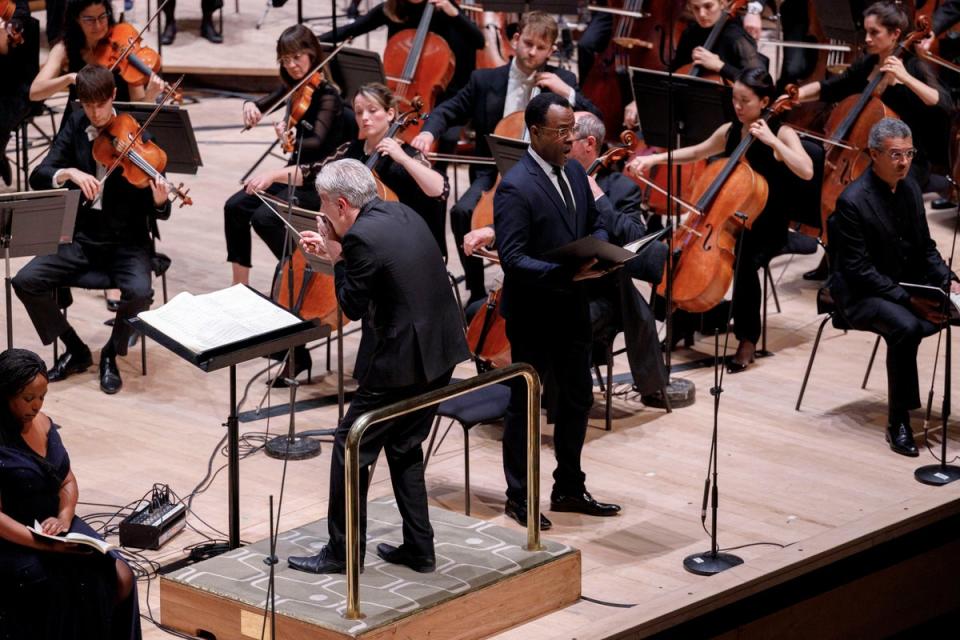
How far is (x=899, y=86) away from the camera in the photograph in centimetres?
704

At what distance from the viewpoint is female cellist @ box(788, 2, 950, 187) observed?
6.86 metres

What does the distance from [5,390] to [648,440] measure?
8.52 feet

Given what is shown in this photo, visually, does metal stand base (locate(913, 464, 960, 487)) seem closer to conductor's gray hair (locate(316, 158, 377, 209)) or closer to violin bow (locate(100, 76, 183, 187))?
conductor's gray hair (locate(316, 158, 377, 209))

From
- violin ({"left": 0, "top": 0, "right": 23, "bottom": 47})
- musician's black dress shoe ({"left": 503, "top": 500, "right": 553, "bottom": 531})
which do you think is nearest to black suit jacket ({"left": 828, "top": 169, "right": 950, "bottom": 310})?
musician's black dress shoe ({"left": 503, "top": 500, "right": 553, "bottom": 531})

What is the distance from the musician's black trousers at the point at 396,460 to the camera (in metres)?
4.23

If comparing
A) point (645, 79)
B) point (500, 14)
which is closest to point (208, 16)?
point (500, 14)

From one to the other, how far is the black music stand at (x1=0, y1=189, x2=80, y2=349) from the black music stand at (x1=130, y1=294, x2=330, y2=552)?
1.14 meters

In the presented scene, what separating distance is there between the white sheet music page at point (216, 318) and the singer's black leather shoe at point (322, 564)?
668mm

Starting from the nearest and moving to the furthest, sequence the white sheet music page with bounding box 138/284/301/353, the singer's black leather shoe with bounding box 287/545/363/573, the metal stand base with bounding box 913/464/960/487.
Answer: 1. the white sheet music page with bounding box 138/284/301/353
2. the singer's black leather shoe with bounding box 287/545/363/573
3. the metal stand base with bounding box 913/464/960/487

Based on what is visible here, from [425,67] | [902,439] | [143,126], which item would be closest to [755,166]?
[902,439]

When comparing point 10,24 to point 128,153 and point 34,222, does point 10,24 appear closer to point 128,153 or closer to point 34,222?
point 128,153

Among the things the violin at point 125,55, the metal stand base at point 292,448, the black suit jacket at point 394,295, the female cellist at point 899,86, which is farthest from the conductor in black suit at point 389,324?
the female cellist at point 899,86

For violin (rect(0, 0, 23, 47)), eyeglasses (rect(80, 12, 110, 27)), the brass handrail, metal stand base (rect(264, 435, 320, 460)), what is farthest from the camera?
violin (rect(0, 0, 23, 47))

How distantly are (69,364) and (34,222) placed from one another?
1.20 metres
